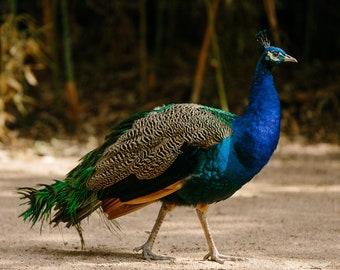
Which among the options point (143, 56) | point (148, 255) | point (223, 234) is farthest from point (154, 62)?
point (148, 255)

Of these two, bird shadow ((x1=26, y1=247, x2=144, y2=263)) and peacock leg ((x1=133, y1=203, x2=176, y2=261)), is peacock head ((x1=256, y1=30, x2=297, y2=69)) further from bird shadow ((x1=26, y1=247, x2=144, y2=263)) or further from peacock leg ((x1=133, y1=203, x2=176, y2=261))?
bird shadow ((x1=26, y1=247, x2=144, y2=263))

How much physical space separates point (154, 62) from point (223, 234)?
740 centimetres

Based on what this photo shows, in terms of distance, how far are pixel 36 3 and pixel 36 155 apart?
5291 mm

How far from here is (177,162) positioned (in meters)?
4.47

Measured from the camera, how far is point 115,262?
14.9 ft

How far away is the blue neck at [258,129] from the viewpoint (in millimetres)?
4465

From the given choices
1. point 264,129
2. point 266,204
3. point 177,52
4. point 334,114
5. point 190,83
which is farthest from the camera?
point 177,52

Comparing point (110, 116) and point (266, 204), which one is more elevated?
point (110, 116)

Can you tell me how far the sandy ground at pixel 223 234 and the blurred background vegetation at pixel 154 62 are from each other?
99.8 inches

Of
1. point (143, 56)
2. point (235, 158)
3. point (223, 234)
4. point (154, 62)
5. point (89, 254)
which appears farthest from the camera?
point (154, 62)

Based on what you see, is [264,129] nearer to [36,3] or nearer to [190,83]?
[190,83]

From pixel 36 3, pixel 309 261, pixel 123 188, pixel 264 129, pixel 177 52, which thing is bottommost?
pixel 309 261

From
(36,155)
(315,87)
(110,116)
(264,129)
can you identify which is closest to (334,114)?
(315,87)

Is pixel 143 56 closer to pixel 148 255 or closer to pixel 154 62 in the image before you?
pixel 154 62
